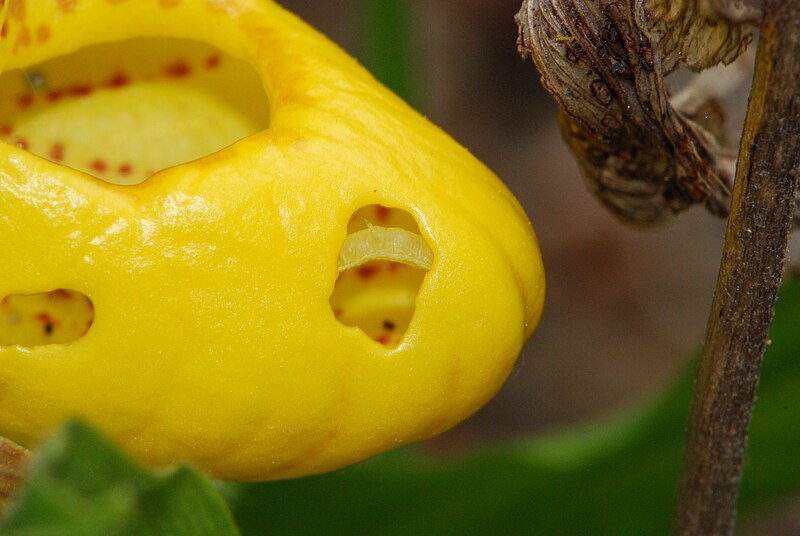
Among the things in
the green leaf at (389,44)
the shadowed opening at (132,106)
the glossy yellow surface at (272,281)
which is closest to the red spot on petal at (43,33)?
the glossy yellow surface at (272,281)

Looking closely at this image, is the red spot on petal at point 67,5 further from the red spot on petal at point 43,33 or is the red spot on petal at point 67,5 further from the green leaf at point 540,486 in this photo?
the green leaf at point 540,486

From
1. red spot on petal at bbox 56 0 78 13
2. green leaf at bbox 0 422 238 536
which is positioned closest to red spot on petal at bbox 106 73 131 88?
red spot on petal at bbox 56 0 78 13

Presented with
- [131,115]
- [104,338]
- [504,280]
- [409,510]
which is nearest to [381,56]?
[131,115]

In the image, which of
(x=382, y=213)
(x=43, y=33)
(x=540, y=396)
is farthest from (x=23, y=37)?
(x=540, y=396)

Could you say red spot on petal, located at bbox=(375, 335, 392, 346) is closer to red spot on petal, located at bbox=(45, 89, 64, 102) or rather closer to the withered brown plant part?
the withered brown plant part

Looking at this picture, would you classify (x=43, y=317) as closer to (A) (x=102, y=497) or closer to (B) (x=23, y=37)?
(B) (x=23, y=37)

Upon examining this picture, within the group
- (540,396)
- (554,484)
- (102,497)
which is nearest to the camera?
(102,497)

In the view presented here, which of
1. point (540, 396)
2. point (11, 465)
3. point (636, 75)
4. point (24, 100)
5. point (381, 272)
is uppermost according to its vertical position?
point (24, 100)
